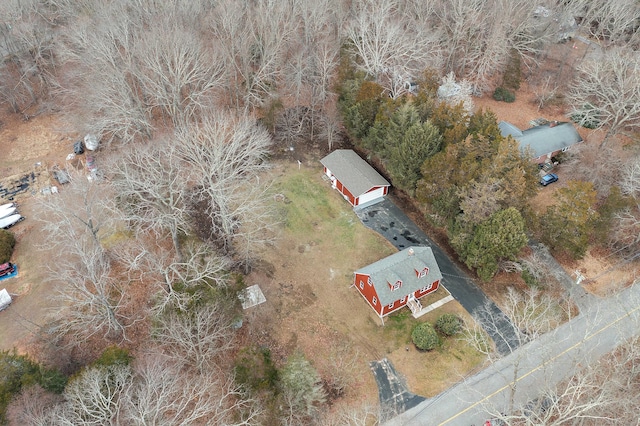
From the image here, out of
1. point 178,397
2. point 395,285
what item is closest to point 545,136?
point 395,285

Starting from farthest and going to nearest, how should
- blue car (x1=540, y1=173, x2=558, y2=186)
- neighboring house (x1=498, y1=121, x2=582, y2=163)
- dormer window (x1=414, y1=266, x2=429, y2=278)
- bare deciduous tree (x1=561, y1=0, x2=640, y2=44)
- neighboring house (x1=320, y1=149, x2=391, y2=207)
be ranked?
bare deciduous tree (x1=561, y1=0, x2=640, y2=44)
neighboring house (x1=498, y1=121, x2=582, y2=163)
blue car (x1=540, y1=173, x2=558, y2=186)
neighboring house (x1=320, y1=149, x2=391, y2=207)
dormer window (x1=414, y1=266, x2=429, y2=278)

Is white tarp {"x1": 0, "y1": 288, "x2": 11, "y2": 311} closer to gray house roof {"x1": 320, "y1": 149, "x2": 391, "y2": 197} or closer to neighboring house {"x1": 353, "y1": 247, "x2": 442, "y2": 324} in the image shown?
neighboring house {"x1": 353, "y1": 247, "x2": 442, "y2": 324}

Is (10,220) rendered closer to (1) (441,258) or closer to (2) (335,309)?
(2) (335,309)

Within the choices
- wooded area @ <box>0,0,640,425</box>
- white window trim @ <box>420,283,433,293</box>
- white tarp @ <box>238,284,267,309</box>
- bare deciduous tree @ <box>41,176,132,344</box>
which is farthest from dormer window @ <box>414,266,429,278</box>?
bare deciduous tree @ <box>41,176,132,344</box>

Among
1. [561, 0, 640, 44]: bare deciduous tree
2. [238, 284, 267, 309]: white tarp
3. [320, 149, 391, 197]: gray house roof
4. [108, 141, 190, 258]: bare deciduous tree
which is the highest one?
[561, 0, 640, 44]: bare deciduous tree

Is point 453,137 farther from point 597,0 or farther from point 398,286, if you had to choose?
point 597,0

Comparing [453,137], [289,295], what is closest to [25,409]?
[289,295]
